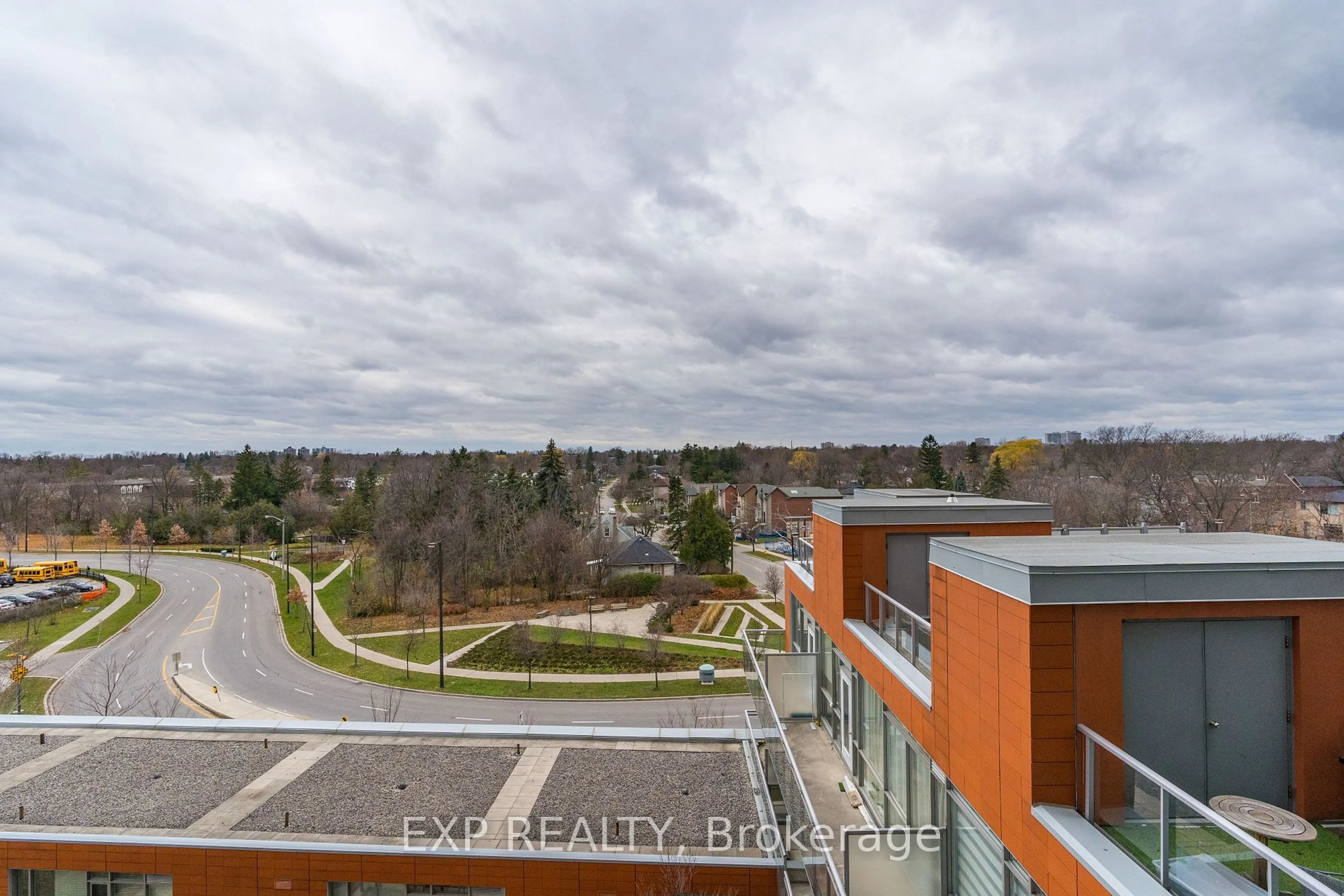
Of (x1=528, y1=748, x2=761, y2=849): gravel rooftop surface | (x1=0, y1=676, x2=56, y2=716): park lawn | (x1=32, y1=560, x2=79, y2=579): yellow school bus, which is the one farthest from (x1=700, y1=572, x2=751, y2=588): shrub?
(x1=32, y1=560, x2=79, y2=579): yellow school bus

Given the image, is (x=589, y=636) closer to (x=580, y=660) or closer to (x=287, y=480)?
(x=580, y=660)

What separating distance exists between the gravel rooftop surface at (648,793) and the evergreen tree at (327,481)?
95.7 m

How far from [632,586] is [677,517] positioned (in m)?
14.6

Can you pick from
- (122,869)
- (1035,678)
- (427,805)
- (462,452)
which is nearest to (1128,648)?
(1035,678)

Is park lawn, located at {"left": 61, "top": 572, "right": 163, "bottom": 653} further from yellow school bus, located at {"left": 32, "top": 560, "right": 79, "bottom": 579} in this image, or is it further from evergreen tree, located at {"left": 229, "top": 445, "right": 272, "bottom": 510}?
evergreen tree, located at {"left": 229, "top": 445, "right": 272, "bottom": 510}

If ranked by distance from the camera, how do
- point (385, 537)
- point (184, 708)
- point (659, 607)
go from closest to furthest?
point (184, 708) < point (659, 607) < point (385, 537)

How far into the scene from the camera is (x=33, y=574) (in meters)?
57.6

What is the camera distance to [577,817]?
12656mm

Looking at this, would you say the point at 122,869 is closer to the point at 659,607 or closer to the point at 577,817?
→ the point at 577,817

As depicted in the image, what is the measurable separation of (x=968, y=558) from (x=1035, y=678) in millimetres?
1421

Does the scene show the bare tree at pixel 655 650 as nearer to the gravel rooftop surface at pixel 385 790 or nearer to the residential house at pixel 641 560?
the residential house at pixel 641 560

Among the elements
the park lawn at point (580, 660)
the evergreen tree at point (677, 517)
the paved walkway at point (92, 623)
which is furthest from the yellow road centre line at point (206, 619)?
the evergreen tree at point (677, 517)

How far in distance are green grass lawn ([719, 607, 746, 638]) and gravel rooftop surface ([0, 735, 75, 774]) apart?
32395 millimetres

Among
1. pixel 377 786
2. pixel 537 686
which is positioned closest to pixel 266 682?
pixel 537 686
